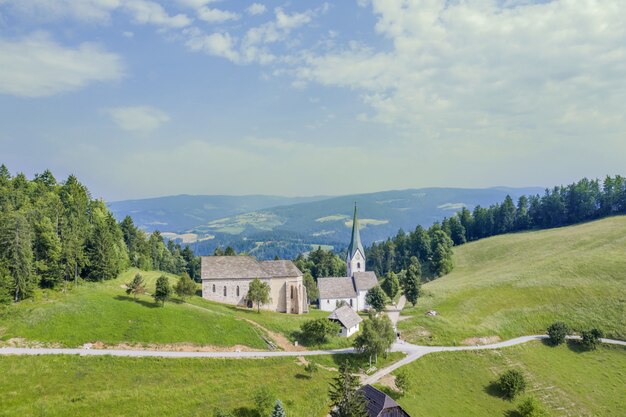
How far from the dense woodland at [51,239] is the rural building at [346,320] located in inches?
1750

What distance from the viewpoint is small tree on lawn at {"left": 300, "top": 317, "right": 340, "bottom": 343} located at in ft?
213

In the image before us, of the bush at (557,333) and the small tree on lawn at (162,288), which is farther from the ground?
the small tree on lawn at (162,288)

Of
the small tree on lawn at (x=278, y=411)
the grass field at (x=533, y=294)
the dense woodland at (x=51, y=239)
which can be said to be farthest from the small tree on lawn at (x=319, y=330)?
the dense woodland at (x=51, y=239)

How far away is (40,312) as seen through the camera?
54.8 metres

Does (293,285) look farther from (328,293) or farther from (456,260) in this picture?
(456,260)

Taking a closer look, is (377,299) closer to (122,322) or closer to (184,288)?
(184,288)

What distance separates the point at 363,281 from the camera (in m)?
100

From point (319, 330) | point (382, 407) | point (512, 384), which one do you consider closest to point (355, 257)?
point (319, 330)

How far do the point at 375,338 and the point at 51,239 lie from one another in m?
54.2

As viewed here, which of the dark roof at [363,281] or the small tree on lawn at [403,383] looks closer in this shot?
the small tree on lawn at [403,383]

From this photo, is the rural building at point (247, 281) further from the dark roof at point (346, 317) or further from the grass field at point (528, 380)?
the grass field at point (528, 380)

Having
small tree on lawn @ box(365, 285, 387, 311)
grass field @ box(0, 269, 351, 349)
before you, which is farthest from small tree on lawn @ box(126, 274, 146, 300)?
small tree on lawn @ box(365, 285, 387, 311)

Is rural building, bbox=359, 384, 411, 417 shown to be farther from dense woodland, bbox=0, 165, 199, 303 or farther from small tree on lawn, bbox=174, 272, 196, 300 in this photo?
dense woodland, bbox=0, 165, 199, 303

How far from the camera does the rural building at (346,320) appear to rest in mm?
70669
